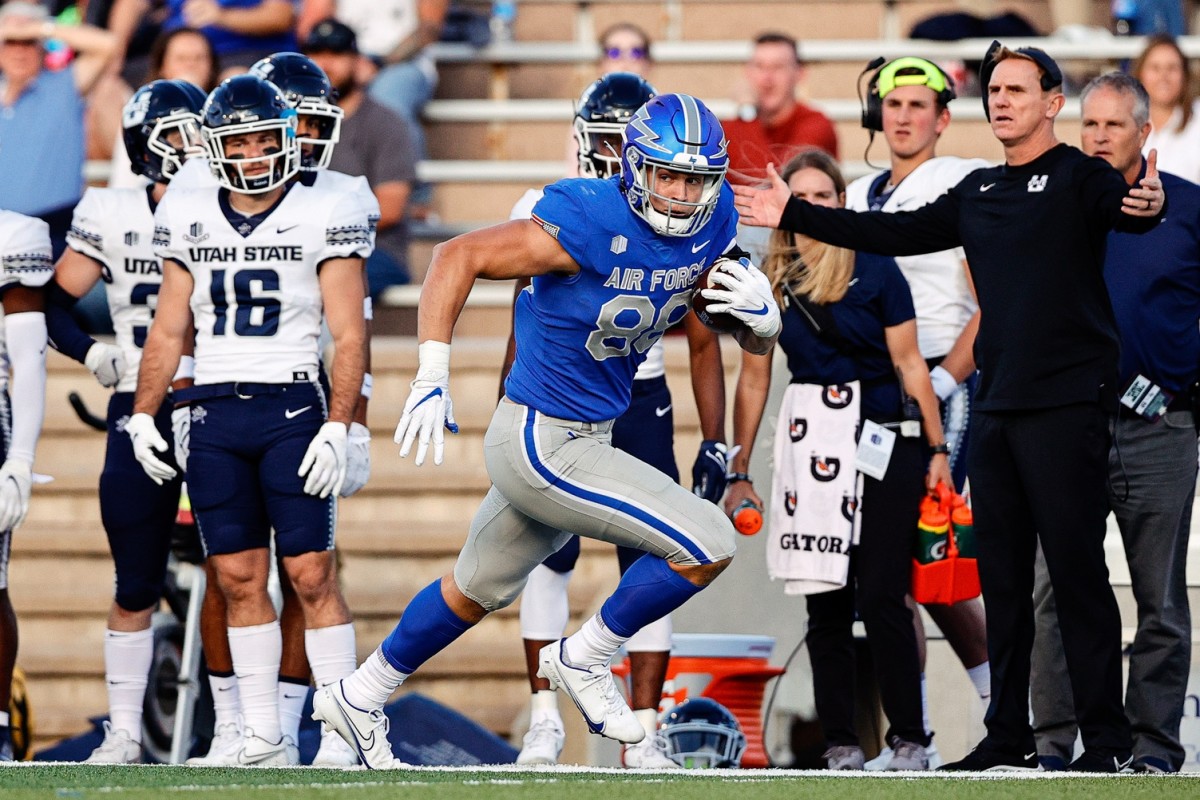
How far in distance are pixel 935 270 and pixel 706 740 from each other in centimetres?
169

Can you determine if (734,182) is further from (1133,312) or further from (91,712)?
(91,712)

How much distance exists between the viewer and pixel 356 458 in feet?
18.7

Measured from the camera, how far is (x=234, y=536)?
213 inches

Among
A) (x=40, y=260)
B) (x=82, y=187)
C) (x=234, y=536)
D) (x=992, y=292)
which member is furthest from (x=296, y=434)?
(x=82, y=187)

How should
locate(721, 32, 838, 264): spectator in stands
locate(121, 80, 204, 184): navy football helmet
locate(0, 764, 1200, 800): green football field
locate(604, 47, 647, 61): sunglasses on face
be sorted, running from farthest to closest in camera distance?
locate(604, 47, 647, 61): sunglasses on face → locate(721, 32, 838, 264): spectator in stands → locate(121, 80, 204, 184): navy football helmet → locate(0, 764, 1200, 800): green football field

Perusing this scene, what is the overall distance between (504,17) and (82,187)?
2801 mm

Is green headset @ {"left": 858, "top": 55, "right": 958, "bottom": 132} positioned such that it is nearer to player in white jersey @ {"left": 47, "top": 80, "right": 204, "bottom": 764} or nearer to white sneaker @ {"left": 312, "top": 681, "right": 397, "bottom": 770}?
player in white jersey @ {"left": 47, "top": 80, "right": 204, "bottom": 764}

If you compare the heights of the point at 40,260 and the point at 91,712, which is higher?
the point at 40,260

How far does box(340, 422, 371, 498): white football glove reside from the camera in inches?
223

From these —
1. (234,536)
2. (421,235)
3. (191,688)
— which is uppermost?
(421,235)

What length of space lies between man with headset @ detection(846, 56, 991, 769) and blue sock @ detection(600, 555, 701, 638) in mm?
1447

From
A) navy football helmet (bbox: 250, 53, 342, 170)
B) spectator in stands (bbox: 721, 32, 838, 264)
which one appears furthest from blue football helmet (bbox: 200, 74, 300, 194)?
spectator in stands (bbox: 721, 32, 838, 264)

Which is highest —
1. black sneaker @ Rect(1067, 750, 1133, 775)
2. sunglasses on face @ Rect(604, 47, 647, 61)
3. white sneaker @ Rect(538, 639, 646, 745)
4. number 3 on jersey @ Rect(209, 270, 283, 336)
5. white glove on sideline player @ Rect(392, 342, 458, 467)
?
sunglasses on face @ Rect(604, 47, 647, 61)

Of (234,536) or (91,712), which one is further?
(91,712)
